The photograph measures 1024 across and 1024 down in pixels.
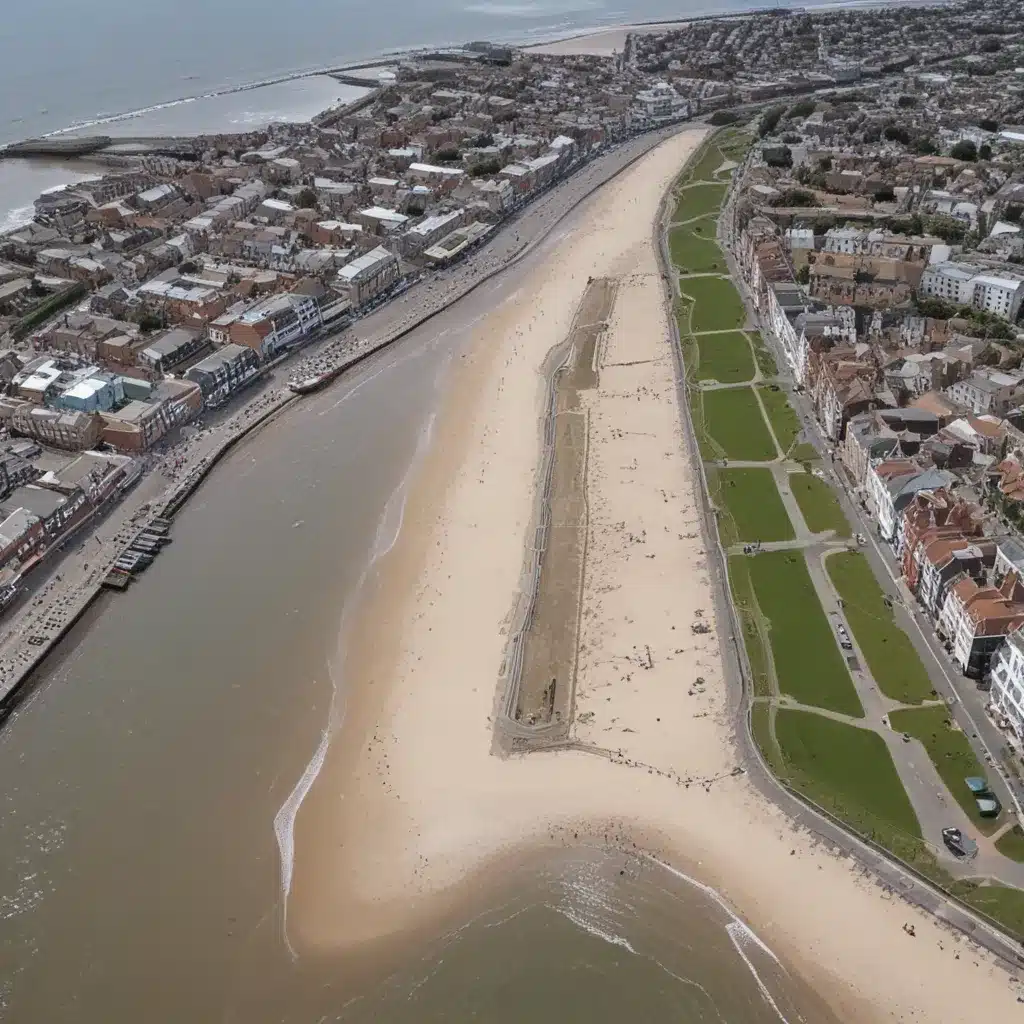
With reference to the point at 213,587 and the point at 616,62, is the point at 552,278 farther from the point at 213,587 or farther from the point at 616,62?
the point at 616,62

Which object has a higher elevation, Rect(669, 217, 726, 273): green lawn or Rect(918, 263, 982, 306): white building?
Rect(918, 263, 982, 306): white building

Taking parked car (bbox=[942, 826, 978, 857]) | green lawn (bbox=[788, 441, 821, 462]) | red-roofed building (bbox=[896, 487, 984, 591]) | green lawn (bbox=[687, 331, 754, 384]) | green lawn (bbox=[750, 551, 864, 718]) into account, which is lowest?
green lawn (bbox=[687, 331, 754, 384])

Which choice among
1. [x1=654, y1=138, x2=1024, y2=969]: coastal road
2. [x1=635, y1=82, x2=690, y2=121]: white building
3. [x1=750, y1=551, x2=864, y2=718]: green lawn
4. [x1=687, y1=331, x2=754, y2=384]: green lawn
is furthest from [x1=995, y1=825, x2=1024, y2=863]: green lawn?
[x1=635, y1=82, x2=690, y2=121]: white building

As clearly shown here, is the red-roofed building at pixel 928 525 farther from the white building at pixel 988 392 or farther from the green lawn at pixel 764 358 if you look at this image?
the green lawn at pixel 764 358

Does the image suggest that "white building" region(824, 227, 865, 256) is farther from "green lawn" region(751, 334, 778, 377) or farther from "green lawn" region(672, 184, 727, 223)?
"green lawn" region(751, 334, 778, 377)

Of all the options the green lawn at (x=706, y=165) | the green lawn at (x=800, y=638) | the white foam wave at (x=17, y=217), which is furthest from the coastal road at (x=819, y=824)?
the white foam wave at (x=17, y=217)

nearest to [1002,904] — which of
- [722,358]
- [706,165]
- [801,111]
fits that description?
[722,358]
